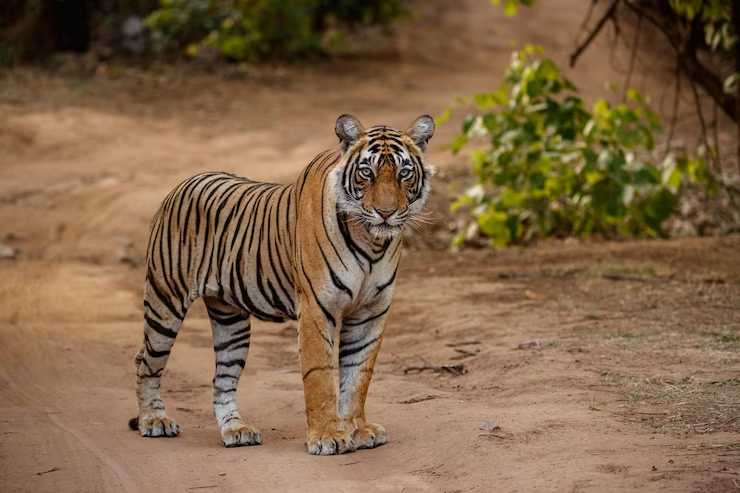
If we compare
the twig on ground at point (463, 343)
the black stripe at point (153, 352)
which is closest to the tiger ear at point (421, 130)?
the black stripe at point (153, 352)

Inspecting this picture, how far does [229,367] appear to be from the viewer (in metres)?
5.99

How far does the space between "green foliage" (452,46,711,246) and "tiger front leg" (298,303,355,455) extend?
544 centimetres

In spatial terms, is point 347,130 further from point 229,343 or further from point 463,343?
point 463,343

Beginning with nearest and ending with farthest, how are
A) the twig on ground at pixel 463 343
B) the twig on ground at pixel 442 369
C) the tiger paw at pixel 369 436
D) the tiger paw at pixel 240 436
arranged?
the tiger paw at pixel 369 436 → the tiger paw at pixel 240 436 → the twig on ground at pixel 442 369 → the twig on ground at pixel 463 343

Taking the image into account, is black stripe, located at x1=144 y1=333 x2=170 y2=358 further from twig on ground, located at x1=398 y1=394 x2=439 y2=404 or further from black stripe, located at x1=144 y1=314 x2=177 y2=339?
twig on ground, located at x1=398 y1=394 x2=439 y2=404

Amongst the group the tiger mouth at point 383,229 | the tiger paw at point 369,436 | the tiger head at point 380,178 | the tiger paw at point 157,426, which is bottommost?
the tiger paw at point 157,426

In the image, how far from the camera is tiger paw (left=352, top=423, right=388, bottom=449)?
537cm

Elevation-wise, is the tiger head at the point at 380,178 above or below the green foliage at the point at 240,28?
above

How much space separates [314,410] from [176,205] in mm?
1492

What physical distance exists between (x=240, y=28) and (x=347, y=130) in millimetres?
14873

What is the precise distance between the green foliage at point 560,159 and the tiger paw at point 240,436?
17.8 feet

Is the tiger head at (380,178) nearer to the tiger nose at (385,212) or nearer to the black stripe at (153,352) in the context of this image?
the tiger nose at (385,212)

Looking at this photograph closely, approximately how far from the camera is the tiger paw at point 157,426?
19.2ft

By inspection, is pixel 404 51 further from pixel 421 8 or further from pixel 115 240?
pixel 115 240
